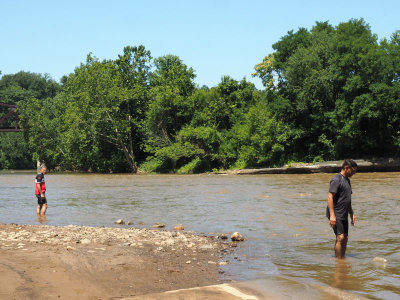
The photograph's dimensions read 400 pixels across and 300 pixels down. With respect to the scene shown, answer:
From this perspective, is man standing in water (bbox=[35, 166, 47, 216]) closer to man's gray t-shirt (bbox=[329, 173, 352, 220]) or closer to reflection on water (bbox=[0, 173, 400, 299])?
reflection on water (bbox=[0, 173, 400, 299])

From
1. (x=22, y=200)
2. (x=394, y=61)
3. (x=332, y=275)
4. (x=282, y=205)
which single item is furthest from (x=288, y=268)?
(x=394, y=61)

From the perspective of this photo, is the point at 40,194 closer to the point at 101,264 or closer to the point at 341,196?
the point at 101,264

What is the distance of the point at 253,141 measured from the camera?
157 feet

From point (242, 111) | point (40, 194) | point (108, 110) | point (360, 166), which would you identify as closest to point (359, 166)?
point (360, 166)

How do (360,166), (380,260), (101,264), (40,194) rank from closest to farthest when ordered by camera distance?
(101,264), (380,260), (40,194), (360,166)

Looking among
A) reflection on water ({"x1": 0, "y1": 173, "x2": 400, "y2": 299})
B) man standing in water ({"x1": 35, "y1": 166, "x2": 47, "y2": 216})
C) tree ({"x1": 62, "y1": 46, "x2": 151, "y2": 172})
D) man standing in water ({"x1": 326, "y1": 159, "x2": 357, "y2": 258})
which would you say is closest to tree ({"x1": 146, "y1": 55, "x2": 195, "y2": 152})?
tree ({"x1": 62, "y1": 46, "x2": 151, "y2": 172})

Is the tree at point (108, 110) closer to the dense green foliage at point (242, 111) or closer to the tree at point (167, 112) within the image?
the dense green foliage at point (242, 111)

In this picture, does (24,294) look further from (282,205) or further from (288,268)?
(282,205)

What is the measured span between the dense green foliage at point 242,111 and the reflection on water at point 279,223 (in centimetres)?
2004

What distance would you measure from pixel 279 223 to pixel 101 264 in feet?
24.7

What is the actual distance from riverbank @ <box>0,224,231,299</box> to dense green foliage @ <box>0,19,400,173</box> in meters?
34.9

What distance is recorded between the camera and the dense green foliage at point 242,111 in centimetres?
4209

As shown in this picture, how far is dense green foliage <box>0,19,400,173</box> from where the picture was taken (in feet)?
138

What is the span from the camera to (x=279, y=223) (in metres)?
13.6
